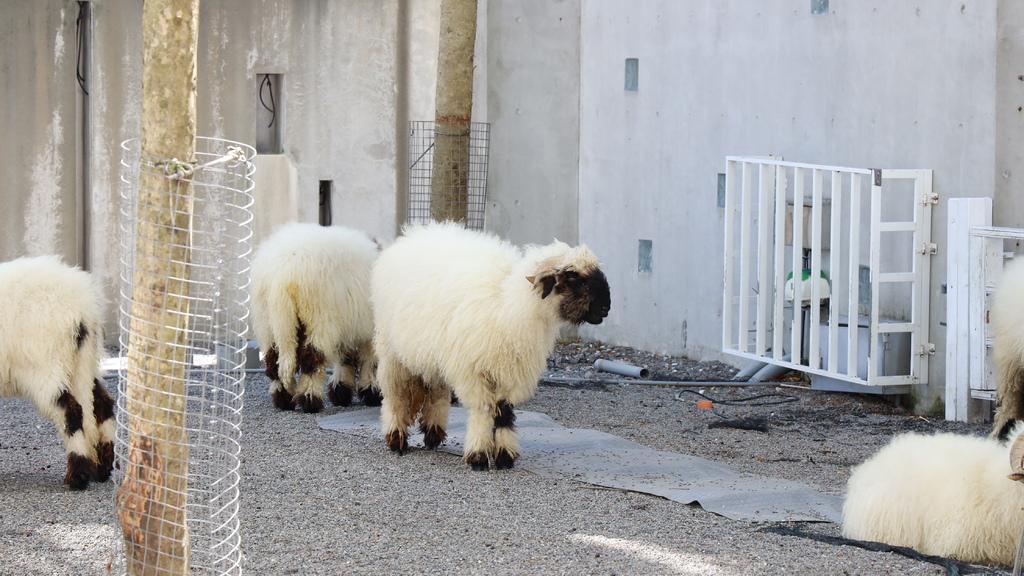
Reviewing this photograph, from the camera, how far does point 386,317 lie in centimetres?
765

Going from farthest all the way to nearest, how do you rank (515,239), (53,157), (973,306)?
Answer: (515,239) → (53,157) → (973,306)

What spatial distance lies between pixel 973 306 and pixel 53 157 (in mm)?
9355

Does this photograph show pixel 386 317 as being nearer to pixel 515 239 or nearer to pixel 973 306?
pixel 973 306

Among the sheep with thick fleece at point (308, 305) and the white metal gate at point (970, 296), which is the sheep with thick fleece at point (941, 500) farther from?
the sheep with thick fleece at point (308, 305)

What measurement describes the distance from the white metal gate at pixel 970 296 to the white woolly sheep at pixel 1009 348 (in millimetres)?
1051

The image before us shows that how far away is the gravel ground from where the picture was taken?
5223 millimetres

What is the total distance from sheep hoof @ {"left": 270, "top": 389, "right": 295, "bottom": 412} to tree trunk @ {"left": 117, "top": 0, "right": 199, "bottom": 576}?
5138 mm

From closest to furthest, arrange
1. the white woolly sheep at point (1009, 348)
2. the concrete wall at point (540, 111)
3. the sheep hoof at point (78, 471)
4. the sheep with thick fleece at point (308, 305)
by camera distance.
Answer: the sheep hoof at point (78, 471) < the white woolly sheep at point (1009, 348) < the sheep with thick fleece at point (308, 305) < the concrete wall at point (540, 111)

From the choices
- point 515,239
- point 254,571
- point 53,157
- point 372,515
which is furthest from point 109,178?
point 254,571

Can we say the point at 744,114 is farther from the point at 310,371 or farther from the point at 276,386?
the point at 276,386

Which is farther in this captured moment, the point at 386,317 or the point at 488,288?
the point at 386,317

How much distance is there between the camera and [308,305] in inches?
352

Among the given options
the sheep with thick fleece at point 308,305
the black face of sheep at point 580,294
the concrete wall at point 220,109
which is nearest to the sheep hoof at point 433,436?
the black face of sheep at point 580,294

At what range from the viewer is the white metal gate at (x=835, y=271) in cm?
912
